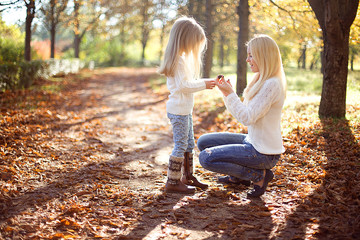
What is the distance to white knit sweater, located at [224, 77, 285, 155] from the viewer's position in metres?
3.26

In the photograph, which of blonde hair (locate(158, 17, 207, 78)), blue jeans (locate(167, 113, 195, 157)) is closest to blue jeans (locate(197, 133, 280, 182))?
blue jeans (locate(167, 113, 195, 157))

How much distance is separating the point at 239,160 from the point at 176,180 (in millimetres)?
809

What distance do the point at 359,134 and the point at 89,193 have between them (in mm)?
4283

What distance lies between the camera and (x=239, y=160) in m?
3.51

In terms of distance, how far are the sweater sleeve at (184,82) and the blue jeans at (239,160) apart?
78 centimetres

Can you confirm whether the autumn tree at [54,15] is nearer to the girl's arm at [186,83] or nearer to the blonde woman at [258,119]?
the girl's arm at [186,83]

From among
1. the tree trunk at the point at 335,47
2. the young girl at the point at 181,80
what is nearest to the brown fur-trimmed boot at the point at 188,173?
the young girl at the point at 181,80

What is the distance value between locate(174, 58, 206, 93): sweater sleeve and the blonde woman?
0.23m

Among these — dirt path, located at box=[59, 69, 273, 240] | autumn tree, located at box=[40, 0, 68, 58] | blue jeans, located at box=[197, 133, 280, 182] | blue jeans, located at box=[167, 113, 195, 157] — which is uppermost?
autumn tree, located at box=[40, 0, 68, 58]

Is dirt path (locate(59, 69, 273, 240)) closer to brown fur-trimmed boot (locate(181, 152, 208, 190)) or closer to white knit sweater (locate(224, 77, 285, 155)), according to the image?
brown fur-trimmed boot (locate(181, 152, 208, 190))

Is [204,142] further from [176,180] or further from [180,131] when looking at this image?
[176,180]

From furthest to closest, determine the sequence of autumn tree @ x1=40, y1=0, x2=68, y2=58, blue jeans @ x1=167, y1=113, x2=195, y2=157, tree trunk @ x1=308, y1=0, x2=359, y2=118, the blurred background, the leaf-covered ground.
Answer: autumn tree @ x1=40, y1=0, x2=68, y2=58
the blurred background
tree trunk @ x1=308, y1=0, x2=359, y2=118
blue jeans @ x1=167, y1=113, x2=195, y2=157
the leaf-covered ground

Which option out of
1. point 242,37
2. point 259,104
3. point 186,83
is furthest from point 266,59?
point 242,37

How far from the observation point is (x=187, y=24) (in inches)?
138
